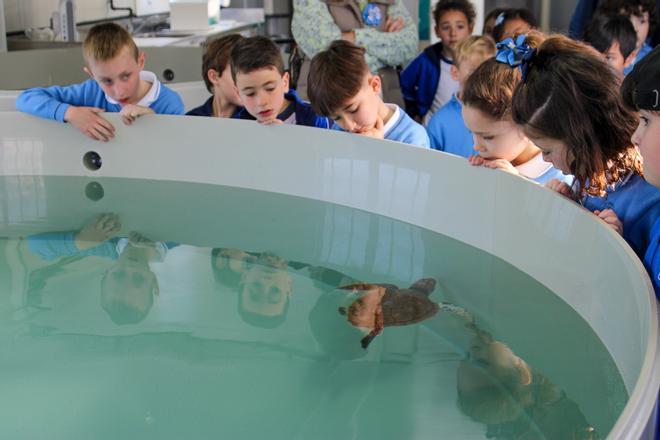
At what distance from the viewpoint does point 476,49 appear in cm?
193

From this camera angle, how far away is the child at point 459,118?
1.81 metres

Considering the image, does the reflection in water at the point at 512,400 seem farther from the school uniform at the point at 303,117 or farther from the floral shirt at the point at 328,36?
the floral shirt at the point at 328,36

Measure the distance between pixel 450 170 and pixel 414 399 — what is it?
55 cm

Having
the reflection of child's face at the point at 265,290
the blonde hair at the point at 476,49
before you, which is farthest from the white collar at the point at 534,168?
the blonde hair at the point at 476,49

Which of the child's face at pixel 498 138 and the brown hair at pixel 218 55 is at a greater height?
the brown hair at pixel 218 55

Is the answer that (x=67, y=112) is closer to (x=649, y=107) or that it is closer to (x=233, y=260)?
(x=233, y=260)

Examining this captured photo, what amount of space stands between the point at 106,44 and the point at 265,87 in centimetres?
44

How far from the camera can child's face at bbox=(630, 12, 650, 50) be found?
99.3 inches

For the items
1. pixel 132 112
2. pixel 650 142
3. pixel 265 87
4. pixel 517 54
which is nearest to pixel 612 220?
pixel 650 142

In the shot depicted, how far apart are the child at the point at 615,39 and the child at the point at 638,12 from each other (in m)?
0.10

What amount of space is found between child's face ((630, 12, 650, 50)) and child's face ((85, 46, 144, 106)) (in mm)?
1469

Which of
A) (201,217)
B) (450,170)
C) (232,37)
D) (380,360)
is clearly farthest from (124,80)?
(380,360)

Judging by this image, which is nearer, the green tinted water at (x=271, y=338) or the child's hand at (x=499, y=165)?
the green tinted water at (x=271, y=338)

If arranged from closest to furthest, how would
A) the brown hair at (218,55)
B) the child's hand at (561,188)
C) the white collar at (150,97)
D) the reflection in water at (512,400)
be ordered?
the reflection in water at (512,400) → the child's hand at (561,188) → the white collar at (150,97) → the brown hair at (218,55)
